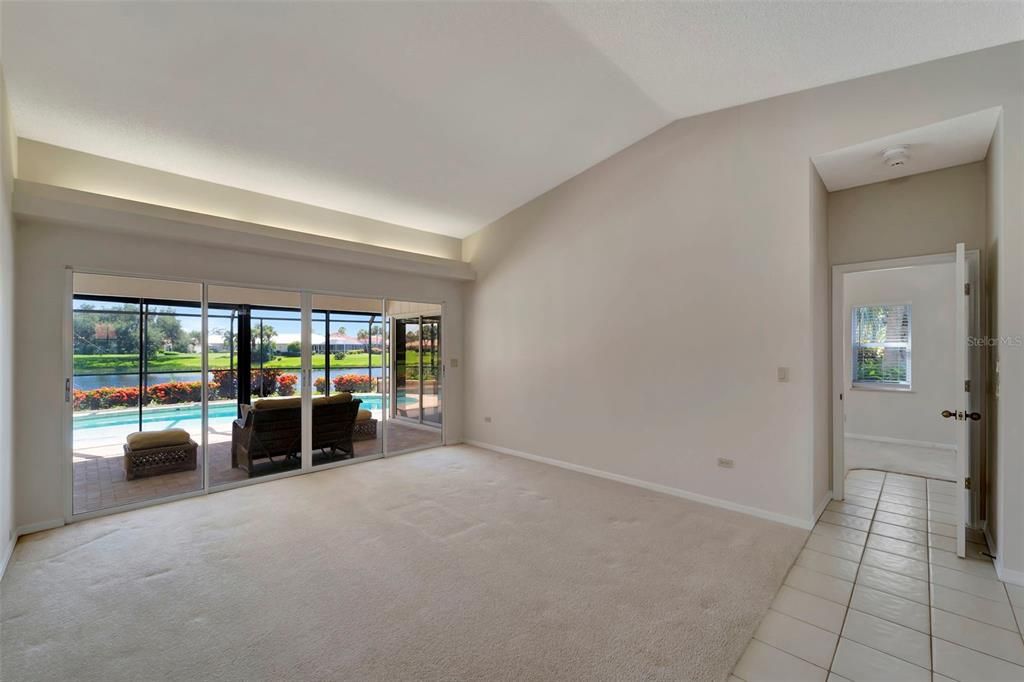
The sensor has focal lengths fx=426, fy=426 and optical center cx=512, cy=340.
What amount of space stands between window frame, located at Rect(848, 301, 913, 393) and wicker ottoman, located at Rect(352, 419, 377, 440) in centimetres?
704

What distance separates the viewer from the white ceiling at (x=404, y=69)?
2.54 m

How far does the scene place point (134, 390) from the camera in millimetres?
3928

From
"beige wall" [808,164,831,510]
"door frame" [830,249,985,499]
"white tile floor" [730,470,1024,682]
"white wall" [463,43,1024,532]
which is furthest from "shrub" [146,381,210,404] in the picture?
"door frame" [830,249,985,499]

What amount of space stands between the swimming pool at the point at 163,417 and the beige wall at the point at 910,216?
247 inches

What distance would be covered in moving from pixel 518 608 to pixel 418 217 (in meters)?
4.69

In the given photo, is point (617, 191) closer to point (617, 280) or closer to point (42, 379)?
point (617, 280)

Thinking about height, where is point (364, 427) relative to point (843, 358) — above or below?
below

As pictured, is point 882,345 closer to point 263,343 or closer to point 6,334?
point 263,343

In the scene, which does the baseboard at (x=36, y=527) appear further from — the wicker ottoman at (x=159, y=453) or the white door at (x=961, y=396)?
the white door at (x=961, y=396)

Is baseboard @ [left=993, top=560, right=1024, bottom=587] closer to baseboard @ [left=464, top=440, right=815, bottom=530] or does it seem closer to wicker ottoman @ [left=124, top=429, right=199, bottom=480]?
baseboard @ [left=464, top=440, right=815, bottom=530]

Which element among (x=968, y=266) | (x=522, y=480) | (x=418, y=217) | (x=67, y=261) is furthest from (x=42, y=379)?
(x=968, y=266)

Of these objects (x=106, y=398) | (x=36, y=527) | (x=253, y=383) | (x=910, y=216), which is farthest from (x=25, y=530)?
(x=910, y=216)

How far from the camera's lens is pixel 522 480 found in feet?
15.2

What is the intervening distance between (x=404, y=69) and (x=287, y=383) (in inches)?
136
